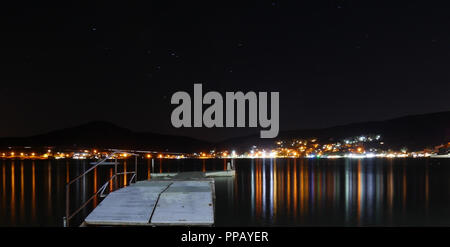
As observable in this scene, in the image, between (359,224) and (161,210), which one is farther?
(359,224)

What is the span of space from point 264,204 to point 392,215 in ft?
27.4

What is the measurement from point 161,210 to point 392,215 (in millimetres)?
17752

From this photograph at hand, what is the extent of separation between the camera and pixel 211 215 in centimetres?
1138

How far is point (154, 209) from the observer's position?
11812mm

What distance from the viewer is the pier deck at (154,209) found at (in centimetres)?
1104

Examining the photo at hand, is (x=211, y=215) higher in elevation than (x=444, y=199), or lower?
higher

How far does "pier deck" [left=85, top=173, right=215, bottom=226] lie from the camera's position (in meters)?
11.0

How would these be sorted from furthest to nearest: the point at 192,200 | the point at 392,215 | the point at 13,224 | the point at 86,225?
the point at 392,215 → the point at 13,224 → the point at 192,200 → the point at 86,225
